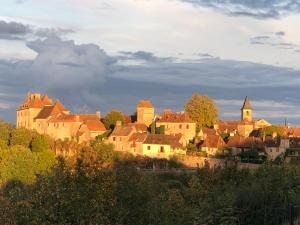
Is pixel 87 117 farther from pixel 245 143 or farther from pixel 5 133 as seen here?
pixel 245 143

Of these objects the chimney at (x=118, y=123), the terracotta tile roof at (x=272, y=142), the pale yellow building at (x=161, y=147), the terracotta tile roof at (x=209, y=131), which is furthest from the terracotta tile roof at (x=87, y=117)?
the terracotta tile roof at (x=272, y=142)

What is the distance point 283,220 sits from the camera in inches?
711

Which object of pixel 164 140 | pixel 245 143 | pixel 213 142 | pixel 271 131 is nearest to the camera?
pixel 245 143

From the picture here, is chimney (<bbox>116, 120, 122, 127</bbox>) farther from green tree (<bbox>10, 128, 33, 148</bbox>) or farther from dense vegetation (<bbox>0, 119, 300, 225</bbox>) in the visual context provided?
dense vegetation (<bbox>0, 119, 300, 225</bbox>)

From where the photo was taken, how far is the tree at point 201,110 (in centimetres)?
9275

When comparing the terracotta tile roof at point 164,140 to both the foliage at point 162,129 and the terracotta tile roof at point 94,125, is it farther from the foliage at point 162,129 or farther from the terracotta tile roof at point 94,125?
the terracotta tile roof at point 94,125

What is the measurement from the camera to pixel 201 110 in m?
93.8

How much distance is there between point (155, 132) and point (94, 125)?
8.97 metres

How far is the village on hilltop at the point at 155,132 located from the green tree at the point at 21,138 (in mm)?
7464

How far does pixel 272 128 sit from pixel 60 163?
7521cm

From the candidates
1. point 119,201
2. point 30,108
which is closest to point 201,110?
point 30,108

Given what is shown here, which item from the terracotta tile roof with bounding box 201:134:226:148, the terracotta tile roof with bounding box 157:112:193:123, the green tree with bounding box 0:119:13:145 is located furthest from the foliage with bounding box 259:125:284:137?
the green tree with bounding box 0:119:13:145

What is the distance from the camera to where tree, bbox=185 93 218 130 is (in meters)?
92.8

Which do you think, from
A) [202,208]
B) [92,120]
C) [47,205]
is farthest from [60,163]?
[92,120]
